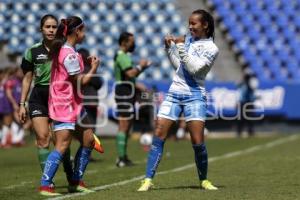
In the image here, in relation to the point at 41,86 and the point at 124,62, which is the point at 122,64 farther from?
the point at 41,86

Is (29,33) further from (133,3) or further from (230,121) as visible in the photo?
(230,121)

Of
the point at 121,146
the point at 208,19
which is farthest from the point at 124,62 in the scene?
the point at 208,19

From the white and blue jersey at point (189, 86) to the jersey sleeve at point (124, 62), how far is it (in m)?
4.15

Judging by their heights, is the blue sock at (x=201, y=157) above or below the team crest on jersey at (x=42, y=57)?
below

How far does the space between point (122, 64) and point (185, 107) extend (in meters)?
4.38

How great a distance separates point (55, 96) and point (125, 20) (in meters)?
20.0

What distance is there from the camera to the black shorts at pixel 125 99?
1301cm

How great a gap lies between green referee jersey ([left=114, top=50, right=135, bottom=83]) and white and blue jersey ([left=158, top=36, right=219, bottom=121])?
4.17 m

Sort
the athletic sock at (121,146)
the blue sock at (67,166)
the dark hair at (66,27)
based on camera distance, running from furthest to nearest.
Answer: the athletic sock at (121,146), the blue sock at (67,166), the dark hair at (66,27)

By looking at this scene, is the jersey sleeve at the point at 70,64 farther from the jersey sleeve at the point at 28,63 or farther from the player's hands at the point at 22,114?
the jersey sleeve at the point at 28,63

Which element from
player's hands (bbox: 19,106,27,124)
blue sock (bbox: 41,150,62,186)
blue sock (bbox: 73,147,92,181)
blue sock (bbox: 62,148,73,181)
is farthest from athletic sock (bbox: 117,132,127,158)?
blue sock (bbox: 41,150,62,186)

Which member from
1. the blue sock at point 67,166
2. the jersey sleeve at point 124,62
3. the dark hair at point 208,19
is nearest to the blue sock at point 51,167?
the blue sock at point 67,166

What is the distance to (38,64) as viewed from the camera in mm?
9125

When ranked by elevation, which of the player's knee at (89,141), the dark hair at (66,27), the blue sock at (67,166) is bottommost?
the blue sock at (67,166)
